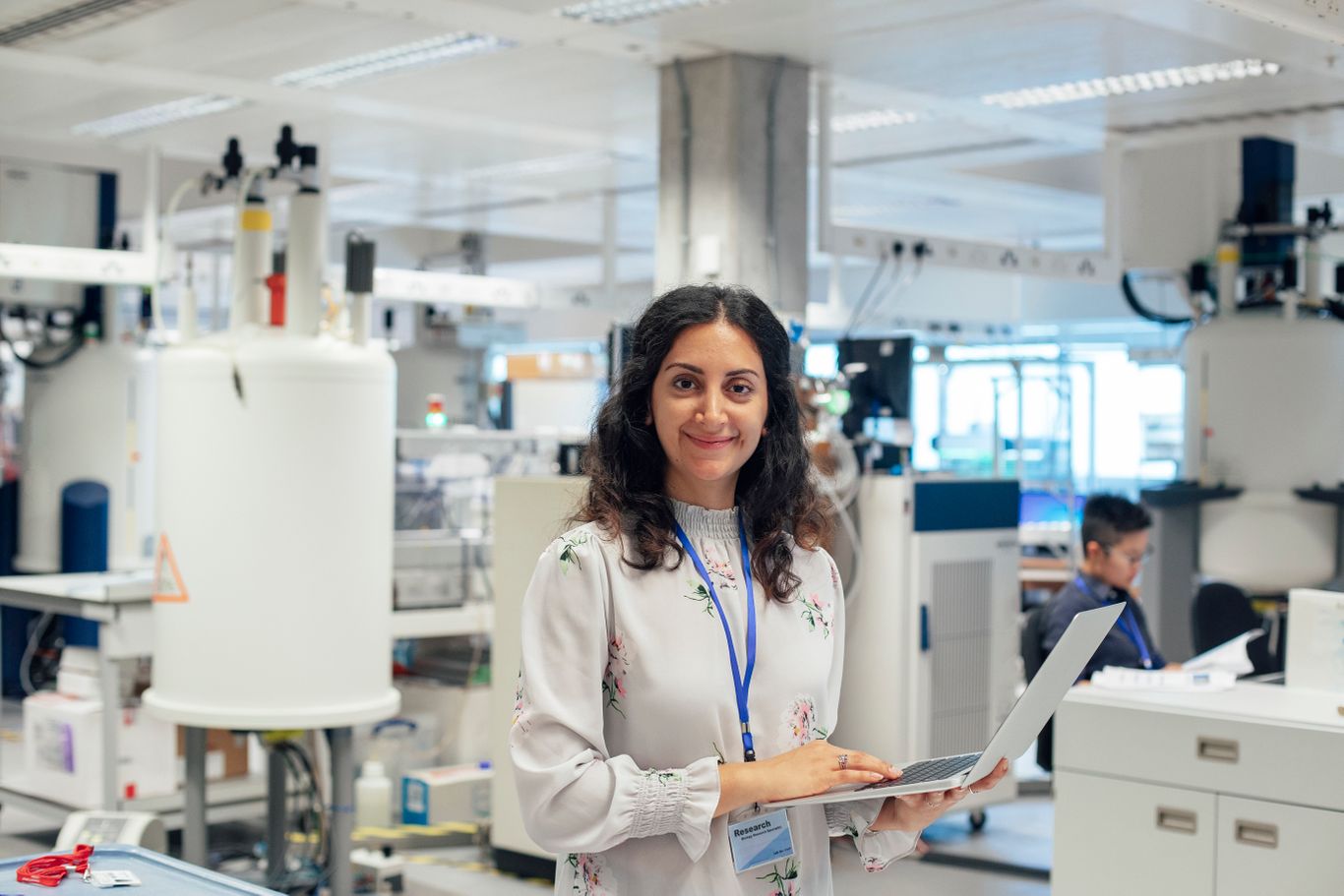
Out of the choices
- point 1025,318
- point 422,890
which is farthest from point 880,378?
point 1025,318

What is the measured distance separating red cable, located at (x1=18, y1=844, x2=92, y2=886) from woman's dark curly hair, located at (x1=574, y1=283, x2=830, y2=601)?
92cm

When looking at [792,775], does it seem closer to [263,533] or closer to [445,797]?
[263,533]

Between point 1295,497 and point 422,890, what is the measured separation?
3594mm

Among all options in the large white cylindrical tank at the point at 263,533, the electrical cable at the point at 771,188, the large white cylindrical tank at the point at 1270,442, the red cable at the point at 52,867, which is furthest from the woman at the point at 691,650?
the large white cylindrical tank at the point at 1270,442

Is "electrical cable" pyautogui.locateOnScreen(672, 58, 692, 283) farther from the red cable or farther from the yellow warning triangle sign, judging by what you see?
the red cable

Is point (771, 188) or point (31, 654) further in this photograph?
point (31, 654)

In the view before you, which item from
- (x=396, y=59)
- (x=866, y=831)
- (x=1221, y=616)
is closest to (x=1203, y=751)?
(x=866, y=831)

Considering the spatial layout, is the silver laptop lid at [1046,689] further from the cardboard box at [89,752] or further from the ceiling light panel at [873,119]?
the ceiling light panel at [873,119]

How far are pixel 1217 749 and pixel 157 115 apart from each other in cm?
545

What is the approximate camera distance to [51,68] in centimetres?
553

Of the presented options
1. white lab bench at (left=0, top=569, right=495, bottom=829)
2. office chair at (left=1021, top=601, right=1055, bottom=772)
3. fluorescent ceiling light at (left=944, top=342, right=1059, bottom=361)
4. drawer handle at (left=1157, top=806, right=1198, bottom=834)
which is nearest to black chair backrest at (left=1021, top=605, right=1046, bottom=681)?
office chair at (left=1021, top=601, right=1055, bottom=772)

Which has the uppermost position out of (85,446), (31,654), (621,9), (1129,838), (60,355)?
(621,9)

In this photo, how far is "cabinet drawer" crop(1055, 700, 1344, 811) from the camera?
A: 294cm

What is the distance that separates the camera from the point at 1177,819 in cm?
314
